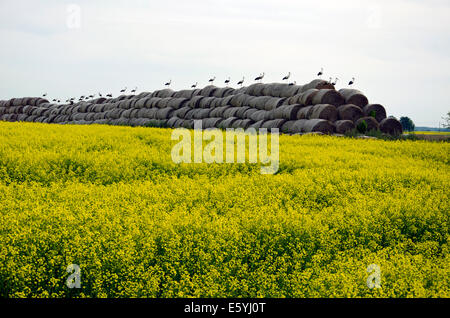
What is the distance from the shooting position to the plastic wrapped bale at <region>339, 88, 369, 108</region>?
2483 cm

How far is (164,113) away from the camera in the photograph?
111ft

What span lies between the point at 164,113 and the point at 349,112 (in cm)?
Answer: 1486

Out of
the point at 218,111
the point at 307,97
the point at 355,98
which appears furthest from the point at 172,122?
the point at 355,98

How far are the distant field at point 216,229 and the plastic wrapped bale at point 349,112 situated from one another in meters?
10.4

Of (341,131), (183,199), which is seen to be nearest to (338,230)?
(183,199)

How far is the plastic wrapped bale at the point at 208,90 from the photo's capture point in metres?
33.4

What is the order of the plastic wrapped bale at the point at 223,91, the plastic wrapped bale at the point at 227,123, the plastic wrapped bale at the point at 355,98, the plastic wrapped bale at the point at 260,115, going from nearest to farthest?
the plastic wrapped bale at the point at 355,98, the plastic wrapped bale at the point at 260,115, the plastic wrapped bale at the point at 227,123, the plastic wrapped bale at the point at 223,91

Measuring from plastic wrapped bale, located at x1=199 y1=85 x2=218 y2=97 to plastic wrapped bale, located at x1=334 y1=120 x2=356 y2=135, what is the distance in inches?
498

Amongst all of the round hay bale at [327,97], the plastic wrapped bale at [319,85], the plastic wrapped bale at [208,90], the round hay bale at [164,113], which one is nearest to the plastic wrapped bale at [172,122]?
the round hay bale at [164,113]

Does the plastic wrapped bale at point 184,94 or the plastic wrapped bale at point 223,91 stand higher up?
the plastic wrapped bale at point 184,94

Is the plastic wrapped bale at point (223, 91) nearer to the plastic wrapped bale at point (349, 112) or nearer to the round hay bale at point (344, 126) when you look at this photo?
the plastic wrapped bale at point (349, 112)

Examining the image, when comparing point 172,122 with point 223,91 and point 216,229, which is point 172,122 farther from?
point 216,229

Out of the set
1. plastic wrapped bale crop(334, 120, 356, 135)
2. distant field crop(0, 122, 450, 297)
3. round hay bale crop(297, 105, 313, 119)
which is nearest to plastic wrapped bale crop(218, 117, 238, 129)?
round hay bale crop(297, 105, 313, 119)
